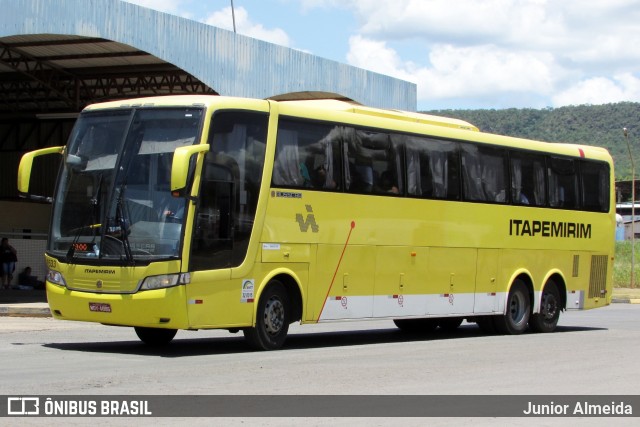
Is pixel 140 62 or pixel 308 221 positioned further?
pixel 140 62

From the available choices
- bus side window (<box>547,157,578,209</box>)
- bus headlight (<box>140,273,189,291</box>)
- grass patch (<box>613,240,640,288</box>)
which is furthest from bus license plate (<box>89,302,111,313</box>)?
grass patch (<box>613,240,640,288</box>)

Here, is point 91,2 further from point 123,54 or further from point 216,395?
point 216,395

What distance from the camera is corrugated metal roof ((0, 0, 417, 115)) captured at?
27969 millimetres

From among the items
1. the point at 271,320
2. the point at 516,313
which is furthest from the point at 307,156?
the point at 516,313

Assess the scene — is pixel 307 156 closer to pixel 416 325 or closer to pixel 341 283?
pixel 341 283

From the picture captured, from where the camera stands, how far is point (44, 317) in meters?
25.4

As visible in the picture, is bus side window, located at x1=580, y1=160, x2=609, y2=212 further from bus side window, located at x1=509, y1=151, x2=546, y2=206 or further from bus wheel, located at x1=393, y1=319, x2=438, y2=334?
bus wheel, located at x1=393, y1=319, x2=438, y2=334

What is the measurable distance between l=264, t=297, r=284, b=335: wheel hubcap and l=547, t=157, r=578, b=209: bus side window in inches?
314

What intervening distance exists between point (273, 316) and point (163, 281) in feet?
6.92

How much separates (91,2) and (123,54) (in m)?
6.75

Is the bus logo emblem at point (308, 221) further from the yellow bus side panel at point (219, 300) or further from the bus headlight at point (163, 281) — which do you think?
the bus headlight at point (163, 281)

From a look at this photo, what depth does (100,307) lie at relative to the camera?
15.0 metres
